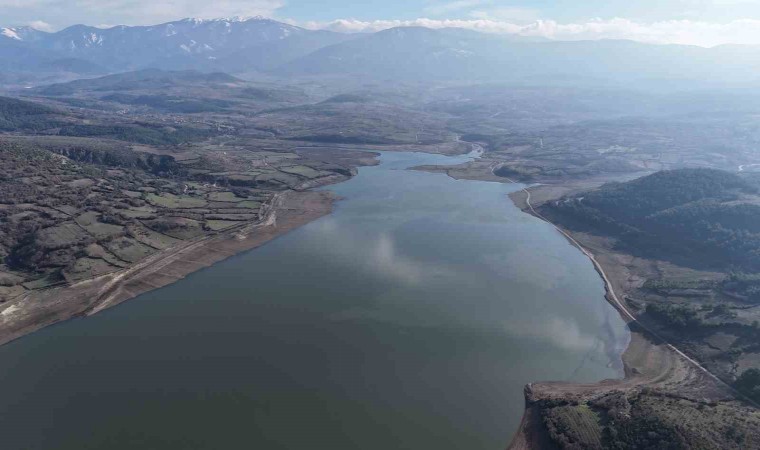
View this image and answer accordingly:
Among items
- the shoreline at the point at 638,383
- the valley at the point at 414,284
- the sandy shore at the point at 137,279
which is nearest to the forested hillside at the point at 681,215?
the valley at the point at 414,284

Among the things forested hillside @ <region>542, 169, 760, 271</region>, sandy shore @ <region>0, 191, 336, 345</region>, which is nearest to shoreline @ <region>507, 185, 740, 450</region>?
forested hillside @ <region>542, 169, 760, 271</region>

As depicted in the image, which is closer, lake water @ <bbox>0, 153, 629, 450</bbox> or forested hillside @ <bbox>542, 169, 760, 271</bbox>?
lake water @ <bbox>0, 153, 629, 450</bbox>

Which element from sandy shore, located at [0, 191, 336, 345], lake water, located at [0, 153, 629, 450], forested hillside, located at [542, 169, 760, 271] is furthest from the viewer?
forested hillside, located at [542, 169, 760, 271]

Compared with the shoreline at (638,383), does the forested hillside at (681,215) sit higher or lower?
higher

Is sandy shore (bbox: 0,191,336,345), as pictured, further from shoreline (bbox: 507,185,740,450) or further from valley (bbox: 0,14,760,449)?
shoreline (bbox: 507,185,740,450)

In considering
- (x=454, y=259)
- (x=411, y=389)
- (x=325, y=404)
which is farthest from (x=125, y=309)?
(x=454, y=259)

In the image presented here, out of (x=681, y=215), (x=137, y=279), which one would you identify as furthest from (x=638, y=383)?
(x=137, y=279)

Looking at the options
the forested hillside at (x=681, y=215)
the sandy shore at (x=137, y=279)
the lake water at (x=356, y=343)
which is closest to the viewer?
the lake water at (x=356, y=343)

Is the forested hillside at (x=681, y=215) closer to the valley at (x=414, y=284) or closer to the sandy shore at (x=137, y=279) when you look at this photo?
the valley at (x=414, y=284)

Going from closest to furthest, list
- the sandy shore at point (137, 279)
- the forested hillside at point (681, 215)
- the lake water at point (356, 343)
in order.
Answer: the lake water at point (356, 343)
the sandy shore at point (137, 279)
the forested hillside at point (681, 215)
